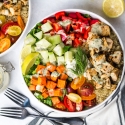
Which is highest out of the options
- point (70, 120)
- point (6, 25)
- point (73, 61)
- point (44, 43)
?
point (6, 25)

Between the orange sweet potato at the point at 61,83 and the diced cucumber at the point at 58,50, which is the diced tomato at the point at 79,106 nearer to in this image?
the orange sweet potato at the point at 61,83

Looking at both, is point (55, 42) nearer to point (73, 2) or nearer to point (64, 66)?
point (64, 66)

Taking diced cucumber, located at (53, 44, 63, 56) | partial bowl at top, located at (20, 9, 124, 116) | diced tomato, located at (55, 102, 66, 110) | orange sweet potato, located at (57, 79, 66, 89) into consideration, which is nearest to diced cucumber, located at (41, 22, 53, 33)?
partial bowl at top, located at (20, 9, 124, 116)

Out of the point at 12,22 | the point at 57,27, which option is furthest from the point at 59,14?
the point at 12,22

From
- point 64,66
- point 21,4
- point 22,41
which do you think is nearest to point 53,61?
point 64,66

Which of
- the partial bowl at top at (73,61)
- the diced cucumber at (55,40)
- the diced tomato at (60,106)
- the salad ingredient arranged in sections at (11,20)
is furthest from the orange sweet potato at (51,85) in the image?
the salad ingredient arranged in sections at (11,20)

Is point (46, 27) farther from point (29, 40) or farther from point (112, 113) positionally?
point (112, 113)
